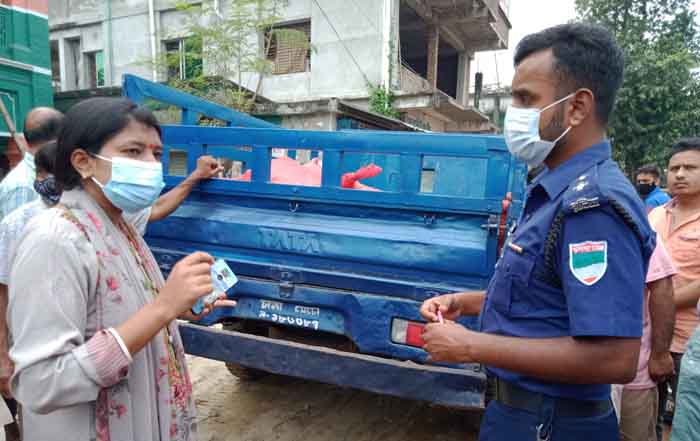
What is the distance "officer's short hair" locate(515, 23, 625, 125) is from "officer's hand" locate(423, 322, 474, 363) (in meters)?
0.68

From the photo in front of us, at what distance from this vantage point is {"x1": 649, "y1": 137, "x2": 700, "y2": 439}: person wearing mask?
2307 millimetres

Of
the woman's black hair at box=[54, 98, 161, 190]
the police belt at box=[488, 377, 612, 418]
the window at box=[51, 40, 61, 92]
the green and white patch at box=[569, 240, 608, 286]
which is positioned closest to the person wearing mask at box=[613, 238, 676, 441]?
the police belt at box=[488, 377, 612, 418]

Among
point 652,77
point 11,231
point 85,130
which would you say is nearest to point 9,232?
point 11,231

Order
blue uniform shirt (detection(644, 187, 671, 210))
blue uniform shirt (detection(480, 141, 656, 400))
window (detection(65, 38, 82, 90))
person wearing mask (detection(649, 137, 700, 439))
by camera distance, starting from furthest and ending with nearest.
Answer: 1. window (detection(65, 38, 82, 90))
2. blue uniform shirt (detection(644, 187, 671, 210))
3. person wearing mask (detection(649, 137, 700, 439))
4. blue uniform shirt (detection(480, 141, 656, 400))

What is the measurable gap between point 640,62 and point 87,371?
11415 millimetres

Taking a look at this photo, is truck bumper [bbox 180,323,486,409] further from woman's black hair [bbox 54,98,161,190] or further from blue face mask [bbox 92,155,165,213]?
woman's black hair [bbox 54,98,161,190]

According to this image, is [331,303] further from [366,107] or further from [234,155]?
[366,107]

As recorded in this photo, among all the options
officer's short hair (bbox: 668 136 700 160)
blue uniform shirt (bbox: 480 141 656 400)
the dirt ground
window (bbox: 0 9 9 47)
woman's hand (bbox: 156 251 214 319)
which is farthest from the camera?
window (bbox: 0 9 9 47)

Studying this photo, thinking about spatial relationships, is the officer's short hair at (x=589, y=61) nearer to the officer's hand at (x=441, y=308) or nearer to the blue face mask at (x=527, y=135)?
the blue face mask at (x=527, y=135)

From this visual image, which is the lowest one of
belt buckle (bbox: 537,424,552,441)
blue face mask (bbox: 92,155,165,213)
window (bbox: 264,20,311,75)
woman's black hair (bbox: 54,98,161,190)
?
belt buckle (bbox: 537,424,552,441)

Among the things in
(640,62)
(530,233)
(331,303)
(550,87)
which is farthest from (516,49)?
(640,62)

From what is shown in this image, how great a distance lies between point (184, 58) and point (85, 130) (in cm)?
1035

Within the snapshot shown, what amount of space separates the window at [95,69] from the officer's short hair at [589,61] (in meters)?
14.7

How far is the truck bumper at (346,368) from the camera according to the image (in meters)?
1.98
